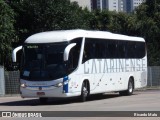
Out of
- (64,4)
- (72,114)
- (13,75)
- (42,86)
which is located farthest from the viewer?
(64,4)

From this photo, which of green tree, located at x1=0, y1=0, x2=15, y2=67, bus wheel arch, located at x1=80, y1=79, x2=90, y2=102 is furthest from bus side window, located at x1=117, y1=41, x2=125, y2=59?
green tree, located at x1=0, y1=0, x2=15, y2=67

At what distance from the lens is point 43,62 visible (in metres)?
25.2

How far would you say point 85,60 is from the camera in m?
26.5

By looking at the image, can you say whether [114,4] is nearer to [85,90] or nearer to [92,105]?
[85,90]

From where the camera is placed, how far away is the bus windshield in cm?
A: 2494

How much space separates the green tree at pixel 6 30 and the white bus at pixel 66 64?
36.6ft

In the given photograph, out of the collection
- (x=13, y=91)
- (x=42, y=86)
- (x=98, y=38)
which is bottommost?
(x=13, y=91)

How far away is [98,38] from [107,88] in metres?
2.86

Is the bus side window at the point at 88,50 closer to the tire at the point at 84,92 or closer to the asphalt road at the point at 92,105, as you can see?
the tire at the point at 84,92

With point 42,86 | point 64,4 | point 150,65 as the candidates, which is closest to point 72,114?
point 42,86

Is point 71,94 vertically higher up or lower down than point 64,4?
lower down

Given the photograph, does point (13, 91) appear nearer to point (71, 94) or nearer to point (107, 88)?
point (107, 88)

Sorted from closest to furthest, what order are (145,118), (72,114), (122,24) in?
1. (145,118)
2. (72,114)
3. (122,24)

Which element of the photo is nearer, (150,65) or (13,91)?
(13,91)
